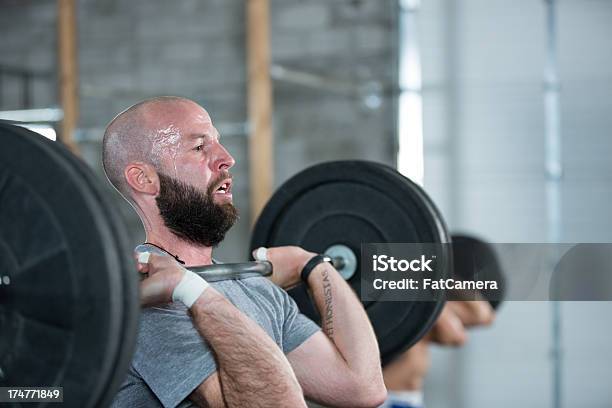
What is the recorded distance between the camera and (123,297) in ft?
3.33

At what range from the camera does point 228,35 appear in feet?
15.5

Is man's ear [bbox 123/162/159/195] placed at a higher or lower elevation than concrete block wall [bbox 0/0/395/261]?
A: lower

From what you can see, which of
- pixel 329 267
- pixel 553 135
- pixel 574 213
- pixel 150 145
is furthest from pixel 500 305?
pixel 150 145

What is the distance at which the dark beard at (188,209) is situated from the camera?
1594mm

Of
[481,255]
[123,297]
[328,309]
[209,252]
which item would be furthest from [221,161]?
[481,255]

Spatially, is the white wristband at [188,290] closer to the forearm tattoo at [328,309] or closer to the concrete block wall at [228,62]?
the forearm tattoo at [328,309]

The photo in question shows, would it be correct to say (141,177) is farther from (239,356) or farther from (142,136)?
(239,356)

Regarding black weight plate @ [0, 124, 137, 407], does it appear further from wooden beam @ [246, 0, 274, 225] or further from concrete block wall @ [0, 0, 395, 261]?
concrete block wall @ [0, 0, 395, 261]

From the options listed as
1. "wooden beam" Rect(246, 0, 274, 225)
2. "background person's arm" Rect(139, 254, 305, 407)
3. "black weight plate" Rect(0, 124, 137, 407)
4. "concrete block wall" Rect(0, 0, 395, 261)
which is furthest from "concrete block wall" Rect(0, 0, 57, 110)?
"black weight plate" Rect(0, 124, 137, 407)

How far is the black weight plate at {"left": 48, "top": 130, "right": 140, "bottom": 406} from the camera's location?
1.02 metres

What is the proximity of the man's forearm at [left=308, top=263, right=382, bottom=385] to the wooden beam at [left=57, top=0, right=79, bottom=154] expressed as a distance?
3.10 m

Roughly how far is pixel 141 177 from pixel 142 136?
2.8 inches

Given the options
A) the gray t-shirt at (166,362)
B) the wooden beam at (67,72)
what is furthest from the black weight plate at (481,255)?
the wooden beam at (67,72)

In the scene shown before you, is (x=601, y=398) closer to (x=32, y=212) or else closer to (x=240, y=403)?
(x=240, y=403)
